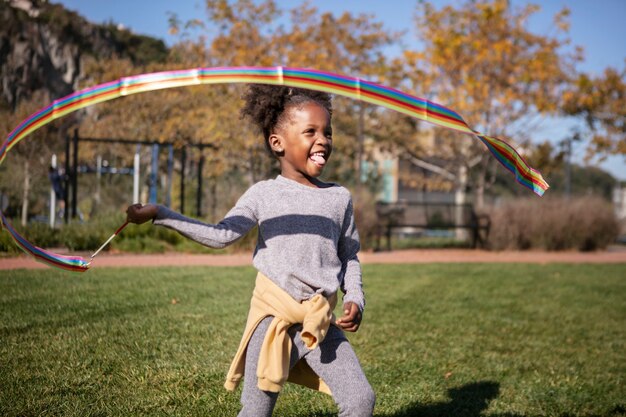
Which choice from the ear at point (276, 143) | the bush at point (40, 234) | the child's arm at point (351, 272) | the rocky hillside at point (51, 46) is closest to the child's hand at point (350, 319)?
the child's arm at point (351, 272)

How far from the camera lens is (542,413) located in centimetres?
389

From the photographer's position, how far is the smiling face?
2654 mm

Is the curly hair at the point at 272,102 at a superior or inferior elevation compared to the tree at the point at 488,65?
inferior

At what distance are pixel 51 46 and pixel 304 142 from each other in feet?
153

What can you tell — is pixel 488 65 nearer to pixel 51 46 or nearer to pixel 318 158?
pixel 318 158

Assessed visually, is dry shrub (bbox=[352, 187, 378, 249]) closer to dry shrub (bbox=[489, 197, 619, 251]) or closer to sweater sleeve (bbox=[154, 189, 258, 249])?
dry shrub (bbox=[489, 197, 619, 251])

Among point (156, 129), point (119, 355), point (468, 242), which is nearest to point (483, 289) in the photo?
point (119, 355)

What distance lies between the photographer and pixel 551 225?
1702 centimetres

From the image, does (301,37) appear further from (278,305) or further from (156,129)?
(278,305)

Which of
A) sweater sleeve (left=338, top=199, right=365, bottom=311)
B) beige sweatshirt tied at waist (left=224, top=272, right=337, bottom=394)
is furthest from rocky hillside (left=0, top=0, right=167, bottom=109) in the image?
beige sweatshirt tied at waist (left=224, top=272, right=337, bottom=394)

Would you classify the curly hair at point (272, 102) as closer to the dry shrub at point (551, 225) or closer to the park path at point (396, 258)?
the park path at point (396, 258)

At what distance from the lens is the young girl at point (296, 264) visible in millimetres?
2402

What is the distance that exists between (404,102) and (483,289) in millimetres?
7330

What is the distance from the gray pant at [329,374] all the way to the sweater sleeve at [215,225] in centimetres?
37
